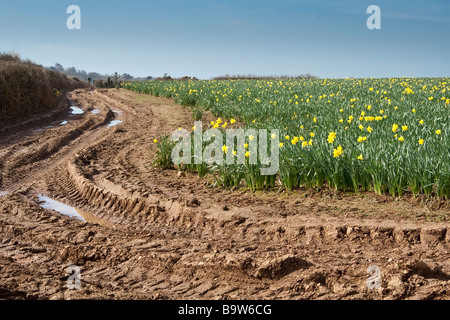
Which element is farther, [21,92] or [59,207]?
[21,92]

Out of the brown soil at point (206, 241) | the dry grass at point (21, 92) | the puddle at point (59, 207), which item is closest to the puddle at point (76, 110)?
the dry grass at point (21, 92)

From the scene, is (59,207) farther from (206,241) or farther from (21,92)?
(21,92)

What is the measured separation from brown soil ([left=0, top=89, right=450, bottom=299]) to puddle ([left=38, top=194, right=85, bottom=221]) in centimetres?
13

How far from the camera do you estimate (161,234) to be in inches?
234

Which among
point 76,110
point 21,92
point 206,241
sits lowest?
point 206,241

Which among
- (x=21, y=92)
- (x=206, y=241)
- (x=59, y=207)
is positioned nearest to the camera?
(x=206, y=241)

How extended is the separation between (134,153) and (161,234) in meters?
5.04

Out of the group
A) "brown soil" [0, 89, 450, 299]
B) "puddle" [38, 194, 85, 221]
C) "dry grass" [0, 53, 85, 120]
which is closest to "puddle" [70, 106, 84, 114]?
"dry grass" [0, 53, 85, 120]

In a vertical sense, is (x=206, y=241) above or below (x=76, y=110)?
below

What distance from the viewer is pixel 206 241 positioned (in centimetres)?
549

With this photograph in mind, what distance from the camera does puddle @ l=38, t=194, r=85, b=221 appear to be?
717 centimetres

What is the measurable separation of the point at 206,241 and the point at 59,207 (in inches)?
125

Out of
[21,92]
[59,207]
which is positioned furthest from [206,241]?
[21,92]
